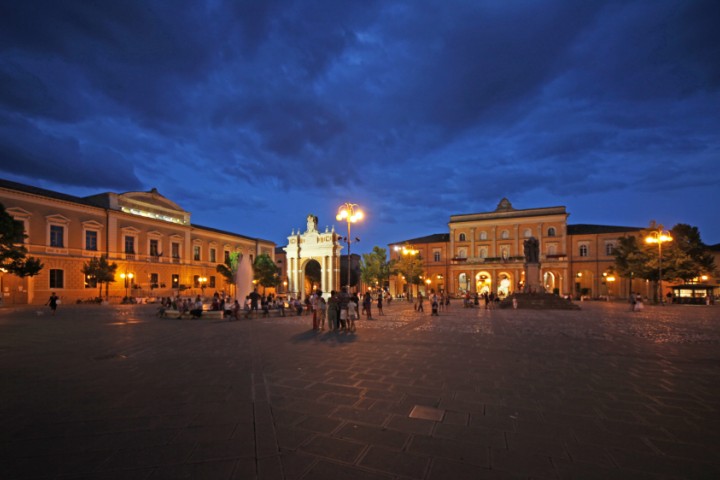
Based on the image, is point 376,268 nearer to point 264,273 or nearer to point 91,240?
point 264,273

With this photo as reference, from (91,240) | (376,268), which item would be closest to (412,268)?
(376,268)

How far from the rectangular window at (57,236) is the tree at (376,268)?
37960 mm

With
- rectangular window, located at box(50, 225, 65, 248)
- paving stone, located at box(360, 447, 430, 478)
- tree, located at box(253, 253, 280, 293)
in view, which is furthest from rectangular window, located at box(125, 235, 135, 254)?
paving stone, located at box(360, 447, 430, 478)

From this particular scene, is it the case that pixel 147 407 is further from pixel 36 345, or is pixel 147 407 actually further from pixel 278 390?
pixel 36 345

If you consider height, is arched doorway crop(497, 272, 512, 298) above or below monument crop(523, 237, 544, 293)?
below

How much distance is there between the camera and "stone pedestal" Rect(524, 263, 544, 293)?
30.6m

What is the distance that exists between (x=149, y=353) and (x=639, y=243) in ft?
155

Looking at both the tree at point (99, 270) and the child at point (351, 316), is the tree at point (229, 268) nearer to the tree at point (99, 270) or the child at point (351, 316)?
the tree at point (99, 270)

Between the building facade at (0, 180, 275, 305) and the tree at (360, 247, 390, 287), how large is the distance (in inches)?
850

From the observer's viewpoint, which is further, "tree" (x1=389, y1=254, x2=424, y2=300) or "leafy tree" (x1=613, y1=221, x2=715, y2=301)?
"tree" (x1=389, y1=254, x2=424, y2=300)

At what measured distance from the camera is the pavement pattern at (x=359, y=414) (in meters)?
3.28

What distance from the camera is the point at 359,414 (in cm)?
453

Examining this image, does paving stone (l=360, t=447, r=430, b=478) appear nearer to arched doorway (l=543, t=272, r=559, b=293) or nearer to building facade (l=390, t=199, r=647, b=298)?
building facade (l=390, t=199, r=647, b=298)

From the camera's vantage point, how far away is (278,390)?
5574 millimetres
